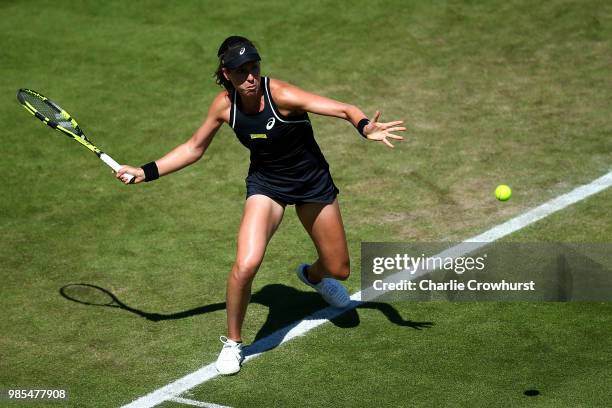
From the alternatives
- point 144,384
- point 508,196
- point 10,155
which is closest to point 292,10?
point 10,155

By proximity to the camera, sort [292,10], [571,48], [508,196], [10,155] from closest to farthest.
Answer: [508,196], [10,155], [571,48], [292,10]

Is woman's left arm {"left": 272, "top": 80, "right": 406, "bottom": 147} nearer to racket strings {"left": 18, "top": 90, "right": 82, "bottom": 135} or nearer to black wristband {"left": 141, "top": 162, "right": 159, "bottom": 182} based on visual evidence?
black wristband {"left": 141, "top": 162, "right": 159, "bottom": 182}

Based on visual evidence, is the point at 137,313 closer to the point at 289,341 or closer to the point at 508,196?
the point at 289,341

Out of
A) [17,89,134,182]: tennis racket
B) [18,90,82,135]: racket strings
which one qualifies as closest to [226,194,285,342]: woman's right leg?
[17,89,134,182]: tennis racket

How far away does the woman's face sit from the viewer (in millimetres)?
8750

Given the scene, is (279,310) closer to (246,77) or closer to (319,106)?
(319,106)

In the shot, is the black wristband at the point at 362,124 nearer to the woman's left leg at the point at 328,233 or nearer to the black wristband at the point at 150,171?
the woman's left leg at the point at 328,233

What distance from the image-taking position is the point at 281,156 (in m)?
9.16

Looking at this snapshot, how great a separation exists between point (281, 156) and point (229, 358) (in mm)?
1778

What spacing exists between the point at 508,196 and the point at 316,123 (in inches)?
150

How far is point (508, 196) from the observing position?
11.2 meters

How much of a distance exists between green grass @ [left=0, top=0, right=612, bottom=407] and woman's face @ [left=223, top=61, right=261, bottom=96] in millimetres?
2306

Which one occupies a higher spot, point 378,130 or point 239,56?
point 239,56

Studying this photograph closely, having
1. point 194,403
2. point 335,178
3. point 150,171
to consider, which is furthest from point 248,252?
point 335,178
